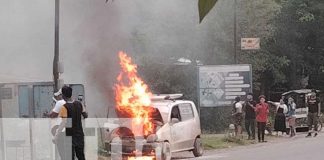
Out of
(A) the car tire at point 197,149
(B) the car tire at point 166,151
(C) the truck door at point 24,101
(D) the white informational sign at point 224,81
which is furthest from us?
(D) the white informational sign at point 224,81

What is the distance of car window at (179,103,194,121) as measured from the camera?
412 inches

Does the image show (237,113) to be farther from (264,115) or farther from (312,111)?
(312,111)

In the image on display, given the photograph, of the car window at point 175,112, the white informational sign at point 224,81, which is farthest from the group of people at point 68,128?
the white informational sign at point 224,81

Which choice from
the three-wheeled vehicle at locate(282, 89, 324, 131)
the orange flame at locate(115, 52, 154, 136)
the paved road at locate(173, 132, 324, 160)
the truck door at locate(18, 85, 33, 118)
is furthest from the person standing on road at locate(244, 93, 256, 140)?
the truck door at locate(18, 85, 33, 118)

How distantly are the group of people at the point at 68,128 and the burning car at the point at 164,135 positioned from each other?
8.07 feet

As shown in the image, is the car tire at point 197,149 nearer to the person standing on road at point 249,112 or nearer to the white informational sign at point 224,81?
the person standing on road at point 249,112

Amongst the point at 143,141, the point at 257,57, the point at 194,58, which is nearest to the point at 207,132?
the point at 194,58

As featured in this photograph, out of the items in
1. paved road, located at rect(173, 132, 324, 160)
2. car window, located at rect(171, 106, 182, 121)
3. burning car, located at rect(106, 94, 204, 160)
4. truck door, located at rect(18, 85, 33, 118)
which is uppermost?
truck door, located at rect(18, 85, 33, 118)

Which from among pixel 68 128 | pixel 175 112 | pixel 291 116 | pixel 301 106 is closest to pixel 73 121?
pixel 68 128

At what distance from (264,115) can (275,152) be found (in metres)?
2.26

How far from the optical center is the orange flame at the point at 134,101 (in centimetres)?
974

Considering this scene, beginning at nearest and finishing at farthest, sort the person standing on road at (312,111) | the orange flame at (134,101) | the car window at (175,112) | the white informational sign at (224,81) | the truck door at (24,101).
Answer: the truck door at (24,101)
the orange flame at (134,101)
the car window at (175,112)
the white informational sign at (224,81)
the person standing on road at (312,111)

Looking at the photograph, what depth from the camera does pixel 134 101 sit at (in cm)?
1087

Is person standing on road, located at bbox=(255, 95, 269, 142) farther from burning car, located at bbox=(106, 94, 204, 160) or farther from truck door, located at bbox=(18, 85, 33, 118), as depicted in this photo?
truck door, located at bbox=(18, 85, 33, 118)
